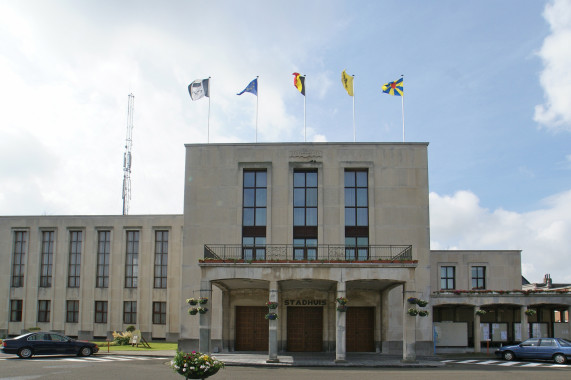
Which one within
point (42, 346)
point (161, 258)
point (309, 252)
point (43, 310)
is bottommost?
point (42, 346)

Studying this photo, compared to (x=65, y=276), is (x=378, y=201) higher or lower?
higher

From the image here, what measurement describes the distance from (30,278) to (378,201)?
30525 mm

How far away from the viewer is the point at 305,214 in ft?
119

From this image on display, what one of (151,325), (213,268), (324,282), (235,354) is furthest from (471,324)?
(151,325)

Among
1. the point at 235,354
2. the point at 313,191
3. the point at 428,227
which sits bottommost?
the point at 235,354

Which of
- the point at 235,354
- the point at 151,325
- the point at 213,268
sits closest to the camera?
the point at 213,268

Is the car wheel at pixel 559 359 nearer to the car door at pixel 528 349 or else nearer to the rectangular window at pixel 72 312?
the car door at pixel 528 349

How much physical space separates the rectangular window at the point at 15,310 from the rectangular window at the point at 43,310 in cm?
174

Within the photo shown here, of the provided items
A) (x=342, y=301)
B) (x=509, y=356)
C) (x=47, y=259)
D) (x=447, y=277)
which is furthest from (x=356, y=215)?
(x=47, y=259)

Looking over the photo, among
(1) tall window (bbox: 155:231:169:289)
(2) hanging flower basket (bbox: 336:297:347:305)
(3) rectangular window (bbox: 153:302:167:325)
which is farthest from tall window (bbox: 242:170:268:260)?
(3) rectangular window (bbox: 153:302:167:325)

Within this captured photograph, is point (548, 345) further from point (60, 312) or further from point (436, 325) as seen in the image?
point (60, 312)

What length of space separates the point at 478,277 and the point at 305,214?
17.1 meters

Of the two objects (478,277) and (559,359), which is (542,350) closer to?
(559,359)

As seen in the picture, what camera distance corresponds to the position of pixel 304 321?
35.7 metres
